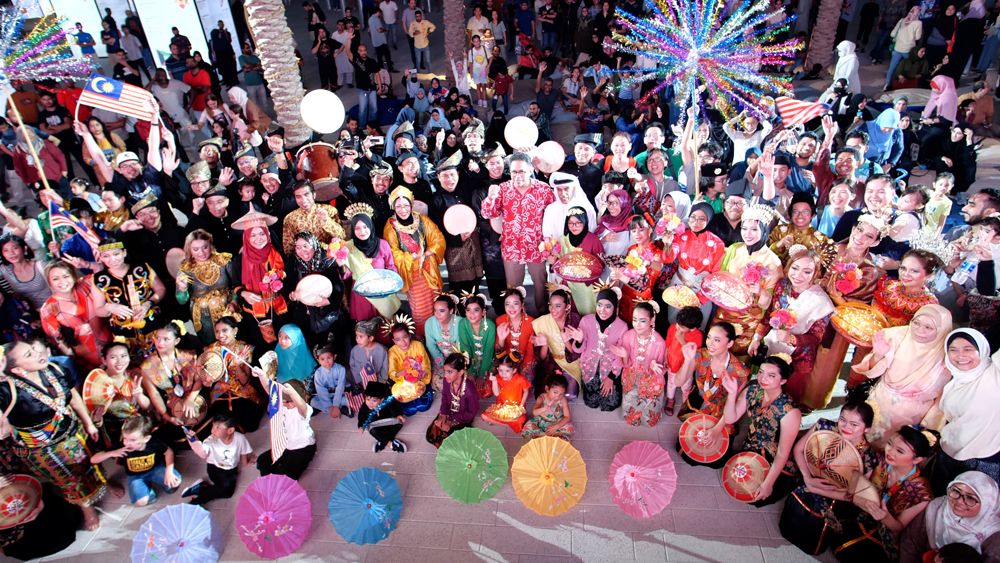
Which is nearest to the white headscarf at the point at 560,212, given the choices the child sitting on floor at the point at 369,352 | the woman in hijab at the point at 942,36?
the child sitting on floor at the point at 369,352

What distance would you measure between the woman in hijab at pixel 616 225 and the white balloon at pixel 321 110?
335cm

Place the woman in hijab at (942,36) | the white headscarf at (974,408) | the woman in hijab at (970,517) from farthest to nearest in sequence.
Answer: the woman in hijab at (942,36) → the white headscarf at (974,408) → the woman in hijab at (970,517)

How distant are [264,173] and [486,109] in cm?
630

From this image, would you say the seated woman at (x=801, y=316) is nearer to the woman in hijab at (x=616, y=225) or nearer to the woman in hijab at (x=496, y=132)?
the woman in hijab at (x=616, y=225)

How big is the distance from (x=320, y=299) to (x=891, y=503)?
14.8 feet

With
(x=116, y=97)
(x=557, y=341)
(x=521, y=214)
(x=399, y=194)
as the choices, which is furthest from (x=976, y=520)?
(x=116, y=97)

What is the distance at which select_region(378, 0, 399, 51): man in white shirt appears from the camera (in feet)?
43.1

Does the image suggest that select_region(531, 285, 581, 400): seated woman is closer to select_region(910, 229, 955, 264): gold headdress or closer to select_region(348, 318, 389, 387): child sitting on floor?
select_region(348, 318, 389, 387): child sitting on floor

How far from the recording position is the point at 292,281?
531 cm

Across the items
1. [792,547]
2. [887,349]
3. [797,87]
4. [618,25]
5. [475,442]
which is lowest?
[792,547]

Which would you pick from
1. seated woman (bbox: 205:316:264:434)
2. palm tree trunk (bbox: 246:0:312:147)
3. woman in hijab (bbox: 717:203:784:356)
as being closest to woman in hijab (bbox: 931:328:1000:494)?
woman in hijab (bbox: 717:203:784:356)

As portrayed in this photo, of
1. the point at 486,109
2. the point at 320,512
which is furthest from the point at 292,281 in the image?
the point at 486,109

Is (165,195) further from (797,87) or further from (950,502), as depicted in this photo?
(797,87)

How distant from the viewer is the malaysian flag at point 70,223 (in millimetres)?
5418
